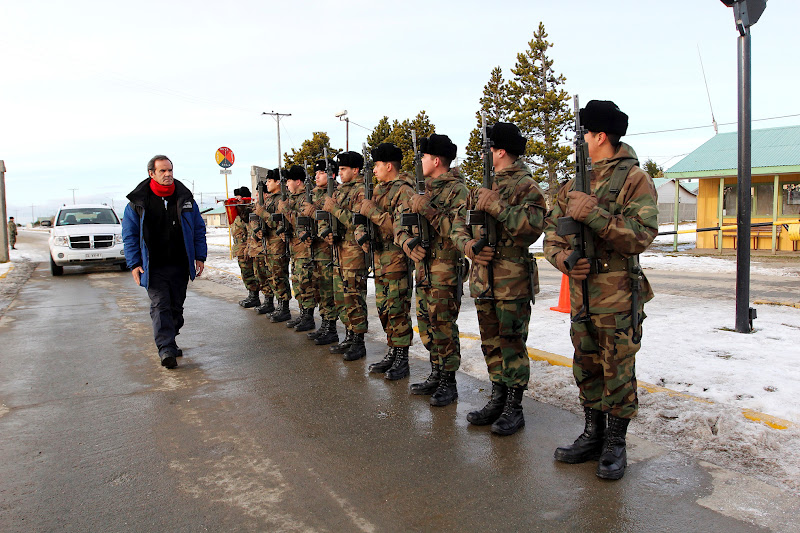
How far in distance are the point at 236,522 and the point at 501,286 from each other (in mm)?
2222

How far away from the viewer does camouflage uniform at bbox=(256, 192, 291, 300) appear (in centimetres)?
835

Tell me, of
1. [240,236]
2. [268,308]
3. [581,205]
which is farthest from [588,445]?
[240,236]

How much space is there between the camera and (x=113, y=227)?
647 inches

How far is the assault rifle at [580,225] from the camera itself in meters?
3.35

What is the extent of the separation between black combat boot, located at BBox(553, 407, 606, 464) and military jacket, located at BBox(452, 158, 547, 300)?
93 centimetres

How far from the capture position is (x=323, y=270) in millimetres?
7195

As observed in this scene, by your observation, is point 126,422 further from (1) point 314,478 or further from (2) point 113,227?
(2) point 113,227

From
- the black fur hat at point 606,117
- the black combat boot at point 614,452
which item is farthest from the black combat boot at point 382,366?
the black fur hat at point 606,117

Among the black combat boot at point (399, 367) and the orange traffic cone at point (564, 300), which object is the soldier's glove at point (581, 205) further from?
the orange traffic cone at point (564, 300)

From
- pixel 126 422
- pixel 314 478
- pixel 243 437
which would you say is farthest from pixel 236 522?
pixel 126 422

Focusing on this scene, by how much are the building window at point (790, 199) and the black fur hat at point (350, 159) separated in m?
16.6

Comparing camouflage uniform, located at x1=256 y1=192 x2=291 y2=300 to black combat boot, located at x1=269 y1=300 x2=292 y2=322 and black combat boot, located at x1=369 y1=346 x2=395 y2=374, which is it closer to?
black combat boot, located at x1=269 y1=300 x2=292 y2=322

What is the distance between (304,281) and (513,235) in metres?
4.10

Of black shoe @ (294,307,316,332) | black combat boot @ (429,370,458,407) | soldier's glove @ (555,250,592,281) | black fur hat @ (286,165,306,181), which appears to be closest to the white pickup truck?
black fur hat @ (286,165,306,181)
